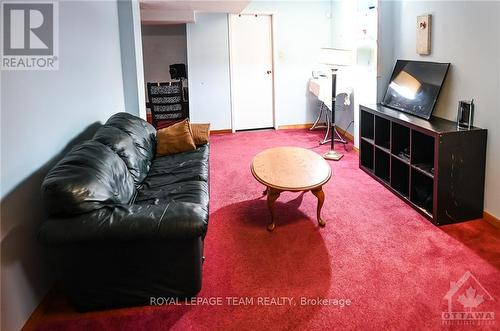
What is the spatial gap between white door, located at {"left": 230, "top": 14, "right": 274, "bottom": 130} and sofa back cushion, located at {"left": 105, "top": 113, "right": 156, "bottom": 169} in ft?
9.92

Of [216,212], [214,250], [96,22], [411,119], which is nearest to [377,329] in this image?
[214,250]

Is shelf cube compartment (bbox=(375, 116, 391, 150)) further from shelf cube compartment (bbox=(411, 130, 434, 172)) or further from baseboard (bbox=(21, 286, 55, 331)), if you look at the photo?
baseboard (bbox=(21, 286, 55, 331))

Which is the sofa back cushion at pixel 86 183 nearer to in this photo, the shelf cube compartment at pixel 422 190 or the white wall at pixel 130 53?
the white wall at pixel 130 53

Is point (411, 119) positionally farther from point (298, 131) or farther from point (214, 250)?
point (298, 131)

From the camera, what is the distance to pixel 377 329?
199cm

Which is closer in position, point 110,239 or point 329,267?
point 110,239

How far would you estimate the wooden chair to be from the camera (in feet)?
19.8

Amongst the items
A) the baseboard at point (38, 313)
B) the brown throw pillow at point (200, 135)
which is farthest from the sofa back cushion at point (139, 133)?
the baseboard at point (38, 313)

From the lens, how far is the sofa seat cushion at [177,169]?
3.03m

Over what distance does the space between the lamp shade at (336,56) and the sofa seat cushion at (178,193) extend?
2.64 meters

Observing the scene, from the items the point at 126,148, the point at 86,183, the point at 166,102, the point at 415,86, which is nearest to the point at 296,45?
the point at 166,102

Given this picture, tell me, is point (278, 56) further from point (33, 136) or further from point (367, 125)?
point (33, 136)

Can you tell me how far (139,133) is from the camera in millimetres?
3521

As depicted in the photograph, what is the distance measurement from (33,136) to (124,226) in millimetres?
815
